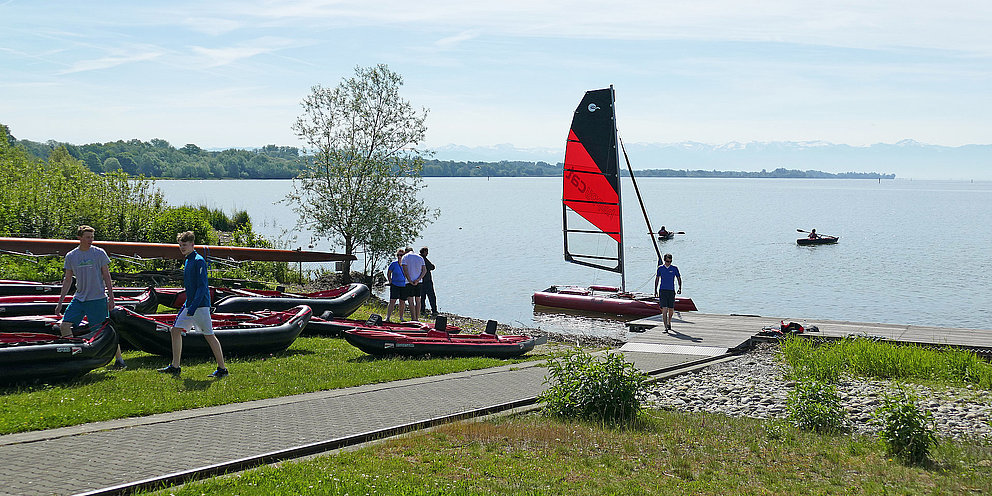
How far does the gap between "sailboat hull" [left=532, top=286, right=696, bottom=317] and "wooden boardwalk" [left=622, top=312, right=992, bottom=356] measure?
4.66 m

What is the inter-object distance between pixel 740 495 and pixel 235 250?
19.3 m

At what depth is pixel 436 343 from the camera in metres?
14.8

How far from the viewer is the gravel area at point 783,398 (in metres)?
10.6

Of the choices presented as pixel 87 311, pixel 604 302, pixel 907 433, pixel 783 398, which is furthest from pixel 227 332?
pixel 604 302

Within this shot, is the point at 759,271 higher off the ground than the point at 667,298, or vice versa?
the point at 667,298

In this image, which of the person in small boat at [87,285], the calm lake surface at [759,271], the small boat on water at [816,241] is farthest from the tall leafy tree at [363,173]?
the small boat on water at [816,241]

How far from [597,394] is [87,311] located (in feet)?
23.6

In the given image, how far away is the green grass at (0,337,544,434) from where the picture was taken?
360 inches

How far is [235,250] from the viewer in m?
23.8

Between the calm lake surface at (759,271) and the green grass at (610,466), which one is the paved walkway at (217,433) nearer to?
the green grass at (610,466)

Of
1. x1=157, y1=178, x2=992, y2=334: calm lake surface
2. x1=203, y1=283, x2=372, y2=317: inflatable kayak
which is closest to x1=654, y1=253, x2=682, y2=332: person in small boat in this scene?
x1=157, y1=178, x2=992, y2=334: calm lake surface

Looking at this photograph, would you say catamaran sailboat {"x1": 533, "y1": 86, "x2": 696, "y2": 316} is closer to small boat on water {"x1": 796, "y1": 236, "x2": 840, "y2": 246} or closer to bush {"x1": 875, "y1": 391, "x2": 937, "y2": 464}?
bush {"x1": 875, "y1": 391, "x2": 937, "y2": 464}

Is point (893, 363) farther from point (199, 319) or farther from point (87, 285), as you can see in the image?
point (87, 285)

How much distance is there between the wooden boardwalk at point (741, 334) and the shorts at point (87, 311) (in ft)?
32.0
